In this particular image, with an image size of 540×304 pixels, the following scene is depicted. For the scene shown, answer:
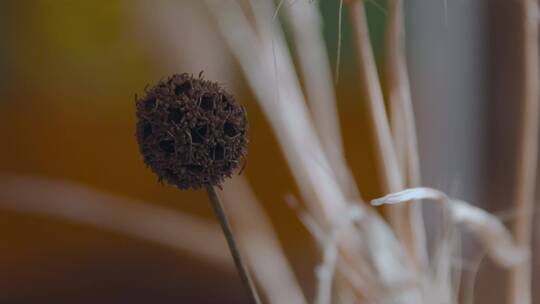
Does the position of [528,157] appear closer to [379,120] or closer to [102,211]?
[379,120]

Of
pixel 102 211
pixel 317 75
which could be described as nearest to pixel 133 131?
pixel 102 211

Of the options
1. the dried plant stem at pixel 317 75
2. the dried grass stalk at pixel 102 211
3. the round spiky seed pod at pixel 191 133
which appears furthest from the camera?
the dried grass stalk at pixel 102 211

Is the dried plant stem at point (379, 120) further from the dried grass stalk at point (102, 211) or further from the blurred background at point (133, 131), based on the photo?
the dried grass stalk at point (102, 211)

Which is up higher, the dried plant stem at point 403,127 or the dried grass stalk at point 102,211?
the dried grass stalk at point 102,211

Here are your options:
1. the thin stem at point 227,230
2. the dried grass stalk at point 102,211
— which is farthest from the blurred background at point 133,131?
the thin stem at point 227,230

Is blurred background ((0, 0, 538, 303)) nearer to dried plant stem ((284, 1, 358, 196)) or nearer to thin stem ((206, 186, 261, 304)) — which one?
dried plant stem ((284, 1, 358, 196))

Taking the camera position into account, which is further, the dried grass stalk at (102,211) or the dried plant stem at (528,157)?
the dried grass stalk at (102,211)

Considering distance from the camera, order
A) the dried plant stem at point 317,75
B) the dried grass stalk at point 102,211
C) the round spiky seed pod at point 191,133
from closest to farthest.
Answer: the round spiky seed pod at point 191,133
the dried plant stem at point 317,75
the dried grass stalk at point 102,211

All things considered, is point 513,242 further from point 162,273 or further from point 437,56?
point 162,273
